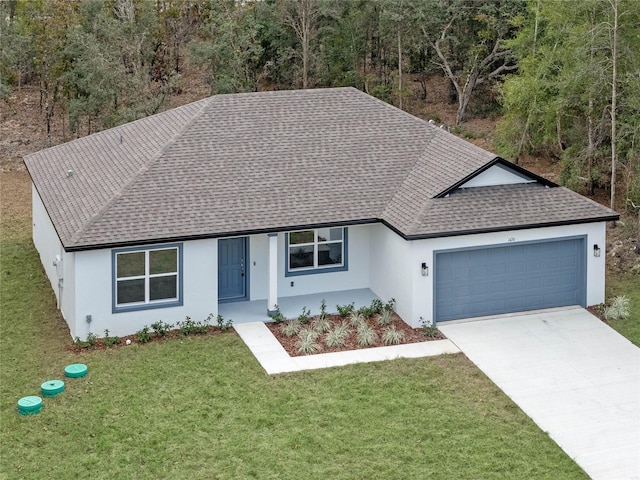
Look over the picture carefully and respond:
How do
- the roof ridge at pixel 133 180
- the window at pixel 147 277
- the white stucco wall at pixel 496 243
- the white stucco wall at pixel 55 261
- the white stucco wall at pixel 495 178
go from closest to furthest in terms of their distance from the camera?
the roof ridge at pixel 133 180
the window at pixel 147 277
the white stucco wall at pixel 55 261
the white stucco wall at pixel 496 243
the white stucco wall at pixel 495 178

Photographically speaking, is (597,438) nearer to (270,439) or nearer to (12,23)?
(270,439)

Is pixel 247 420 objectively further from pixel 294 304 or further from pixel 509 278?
pixel 509 278

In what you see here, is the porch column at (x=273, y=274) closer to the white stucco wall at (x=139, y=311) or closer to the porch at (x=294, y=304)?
the porch at (x=294, y=304)

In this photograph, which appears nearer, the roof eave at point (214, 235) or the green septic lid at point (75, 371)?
the green septic lid at point (75, 371)

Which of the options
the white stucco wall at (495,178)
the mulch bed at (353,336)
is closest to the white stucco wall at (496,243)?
the mulch bed at (353,336)

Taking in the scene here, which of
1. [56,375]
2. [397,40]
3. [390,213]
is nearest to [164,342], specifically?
[56,375]

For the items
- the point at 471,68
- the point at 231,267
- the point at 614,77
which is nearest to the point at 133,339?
the point at 231,267

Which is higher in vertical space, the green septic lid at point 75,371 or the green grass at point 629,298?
the green grass at point 629,298
